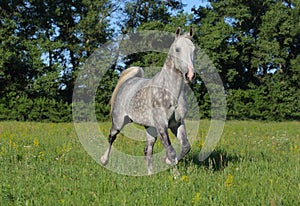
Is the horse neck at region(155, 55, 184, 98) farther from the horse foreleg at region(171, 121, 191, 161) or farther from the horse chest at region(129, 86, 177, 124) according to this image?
the horse foreleg at region(171, 121, 191, 161)

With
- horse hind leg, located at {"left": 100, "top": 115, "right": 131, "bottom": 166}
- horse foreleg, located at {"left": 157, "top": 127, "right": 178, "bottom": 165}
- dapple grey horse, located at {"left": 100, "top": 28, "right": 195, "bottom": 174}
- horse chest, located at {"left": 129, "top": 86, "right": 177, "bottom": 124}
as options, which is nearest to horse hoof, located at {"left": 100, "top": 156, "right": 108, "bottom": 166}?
horse hind leg, located at {"left": 100, "top": 115, "right": 131, "bottom": 166}

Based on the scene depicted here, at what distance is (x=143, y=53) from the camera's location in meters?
28.3

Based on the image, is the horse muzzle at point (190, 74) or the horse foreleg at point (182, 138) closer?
the horse muzzle at point (190, 74)

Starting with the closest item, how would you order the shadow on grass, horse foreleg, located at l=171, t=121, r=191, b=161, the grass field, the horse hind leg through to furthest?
the grass field < horse foreleg, located at l=171, t=121, r=191, b=161 < the shadow on grass < the horse hind leg

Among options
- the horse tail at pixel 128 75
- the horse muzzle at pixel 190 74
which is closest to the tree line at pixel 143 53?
the horse tail at pixel 128 75

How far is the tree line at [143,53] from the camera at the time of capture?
28297 millimetres

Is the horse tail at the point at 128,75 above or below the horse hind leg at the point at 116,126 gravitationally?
above

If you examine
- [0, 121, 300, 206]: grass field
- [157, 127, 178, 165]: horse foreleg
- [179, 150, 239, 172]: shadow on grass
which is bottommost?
[179, 150, 239, 172]: shadow on grass

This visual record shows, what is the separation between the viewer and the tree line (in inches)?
1114

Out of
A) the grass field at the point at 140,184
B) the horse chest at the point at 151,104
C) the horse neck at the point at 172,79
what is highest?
the horse neck at the point at 172,79

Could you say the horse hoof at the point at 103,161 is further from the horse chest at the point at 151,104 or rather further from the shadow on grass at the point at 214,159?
the shadow on grass at the point at 214,159

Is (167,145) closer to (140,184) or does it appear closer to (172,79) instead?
(140,184)

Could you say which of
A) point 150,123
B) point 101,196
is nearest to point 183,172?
point 150,123

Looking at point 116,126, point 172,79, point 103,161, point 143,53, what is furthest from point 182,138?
point 143,53
